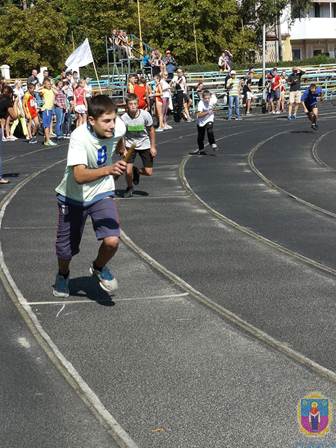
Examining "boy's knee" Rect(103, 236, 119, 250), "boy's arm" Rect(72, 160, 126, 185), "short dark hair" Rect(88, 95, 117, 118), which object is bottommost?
"boy's knee" Rect(103, 236, 119, 250)

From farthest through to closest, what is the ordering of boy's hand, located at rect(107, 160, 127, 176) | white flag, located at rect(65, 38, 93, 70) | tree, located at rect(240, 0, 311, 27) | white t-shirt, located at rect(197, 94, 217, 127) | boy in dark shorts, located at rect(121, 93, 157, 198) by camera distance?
tree, located at rect(240, 0, 311, 27) → white flag, located at rect(65, 38, 93, 70) → white t-shirt, located at rect(197, 94, 217, 127) → boy in dark shorts, located at rect(121, 93, 157, 198) → boy's hand, located at rect(107, 160, 127, 176)

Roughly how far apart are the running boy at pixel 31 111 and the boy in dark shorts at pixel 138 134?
1204 centimetres

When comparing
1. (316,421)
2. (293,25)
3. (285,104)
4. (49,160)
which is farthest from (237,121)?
(293,25)

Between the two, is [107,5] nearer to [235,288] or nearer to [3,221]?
[3,221]

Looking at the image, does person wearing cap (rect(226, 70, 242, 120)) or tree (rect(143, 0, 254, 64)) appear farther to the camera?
tree (rect(143, 0, 254, 64))

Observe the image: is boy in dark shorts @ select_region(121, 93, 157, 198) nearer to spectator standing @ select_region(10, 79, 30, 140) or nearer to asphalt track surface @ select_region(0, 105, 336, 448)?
asphalt track surface @ select_region(0, 105, 336, 448)

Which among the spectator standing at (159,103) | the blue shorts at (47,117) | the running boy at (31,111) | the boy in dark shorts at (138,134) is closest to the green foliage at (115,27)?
the spectator standing at (159,103)

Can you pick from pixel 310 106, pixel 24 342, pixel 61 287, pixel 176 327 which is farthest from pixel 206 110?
pixel 24 342

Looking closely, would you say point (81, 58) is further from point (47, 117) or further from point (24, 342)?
point (24, 342)

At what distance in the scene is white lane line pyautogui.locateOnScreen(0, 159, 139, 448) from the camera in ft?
18.4

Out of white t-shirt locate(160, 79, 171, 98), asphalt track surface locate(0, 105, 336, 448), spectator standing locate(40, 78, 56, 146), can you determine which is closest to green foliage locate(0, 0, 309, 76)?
white t-shirt locate(160, 79, 171, 98)

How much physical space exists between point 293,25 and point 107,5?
26.8 meters

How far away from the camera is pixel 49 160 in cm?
2320

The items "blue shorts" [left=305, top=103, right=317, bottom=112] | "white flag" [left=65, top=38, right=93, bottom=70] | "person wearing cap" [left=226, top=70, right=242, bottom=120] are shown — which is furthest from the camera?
"person wearing cap" [left=226, top=70, right=242, bottom=120]
